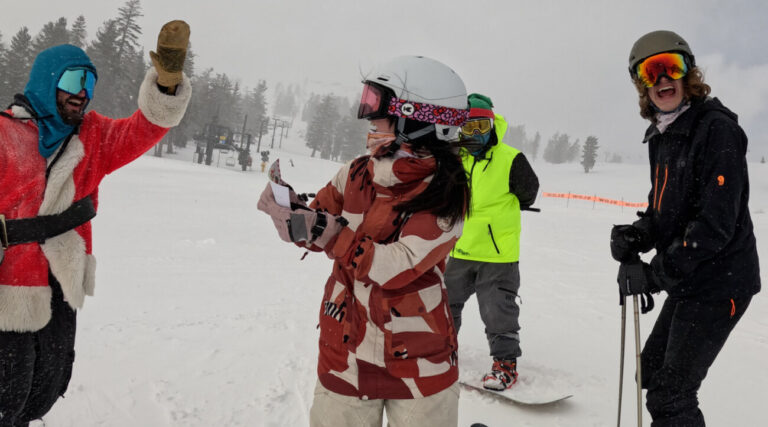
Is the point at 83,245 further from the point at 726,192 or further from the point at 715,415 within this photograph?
the point at 715,415

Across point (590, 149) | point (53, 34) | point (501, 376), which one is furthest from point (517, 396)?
point (590, 149)

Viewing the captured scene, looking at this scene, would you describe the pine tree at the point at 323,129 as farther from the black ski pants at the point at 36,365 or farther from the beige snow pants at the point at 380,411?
the beige snow pants at the point at 380,411

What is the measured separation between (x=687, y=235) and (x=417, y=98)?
163cm

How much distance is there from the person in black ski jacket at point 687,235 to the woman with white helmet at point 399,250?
1.39m

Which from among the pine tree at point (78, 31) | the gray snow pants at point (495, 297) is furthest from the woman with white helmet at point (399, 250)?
the pine tree at point (78, 31)

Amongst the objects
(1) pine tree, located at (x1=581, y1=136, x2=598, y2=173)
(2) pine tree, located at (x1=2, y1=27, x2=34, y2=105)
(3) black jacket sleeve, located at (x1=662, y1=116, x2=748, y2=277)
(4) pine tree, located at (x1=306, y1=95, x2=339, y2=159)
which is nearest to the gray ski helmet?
(3) black jacket sleeve, located at (x1=662, y1=116, x2=748, y2=277)

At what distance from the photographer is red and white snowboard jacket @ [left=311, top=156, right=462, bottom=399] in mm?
1716

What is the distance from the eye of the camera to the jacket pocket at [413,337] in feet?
5.89

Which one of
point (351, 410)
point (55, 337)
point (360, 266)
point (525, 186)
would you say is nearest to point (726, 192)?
point (525, 186)

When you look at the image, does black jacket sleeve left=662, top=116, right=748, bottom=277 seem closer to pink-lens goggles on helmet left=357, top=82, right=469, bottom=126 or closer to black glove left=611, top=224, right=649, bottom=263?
black glove left=611, top=224, right=649, bottom=263

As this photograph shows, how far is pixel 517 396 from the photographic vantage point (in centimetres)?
351

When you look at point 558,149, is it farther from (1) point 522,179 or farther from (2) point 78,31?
(1) point 522,179

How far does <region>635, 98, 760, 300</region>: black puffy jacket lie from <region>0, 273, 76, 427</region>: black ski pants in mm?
3356

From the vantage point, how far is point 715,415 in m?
3.50
